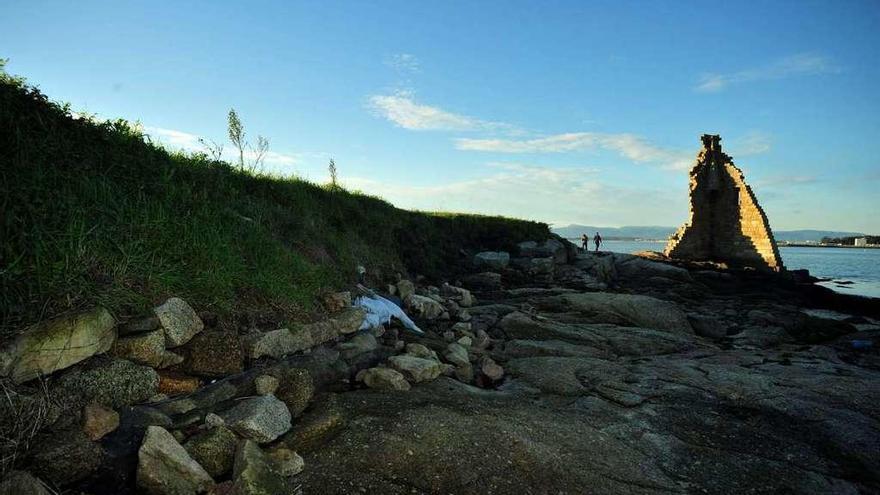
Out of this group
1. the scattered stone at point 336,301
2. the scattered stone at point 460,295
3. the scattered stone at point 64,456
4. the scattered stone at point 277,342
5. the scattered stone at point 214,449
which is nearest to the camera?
the scattered stone at point 64,456

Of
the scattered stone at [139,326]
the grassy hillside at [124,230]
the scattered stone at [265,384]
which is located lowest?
the scattered stone at [265,384]

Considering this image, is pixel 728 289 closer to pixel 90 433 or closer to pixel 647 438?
pixel 647 438

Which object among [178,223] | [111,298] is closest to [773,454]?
[111,298]

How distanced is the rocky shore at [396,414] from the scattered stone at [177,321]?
16 millimetres

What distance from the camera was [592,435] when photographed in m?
4.17

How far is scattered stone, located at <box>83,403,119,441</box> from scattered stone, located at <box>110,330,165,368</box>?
516 millimetres

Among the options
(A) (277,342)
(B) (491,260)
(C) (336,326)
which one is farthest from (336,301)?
(B) (491,260)

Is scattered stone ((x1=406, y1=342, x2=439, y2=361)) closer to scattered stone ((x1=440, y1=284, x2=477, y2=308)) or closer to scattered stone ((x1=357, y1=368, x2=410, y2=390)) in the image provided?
scattered stone ((x1=357, y1=368, x2=410, y2=390))

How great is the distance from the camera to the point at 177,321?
392 cm

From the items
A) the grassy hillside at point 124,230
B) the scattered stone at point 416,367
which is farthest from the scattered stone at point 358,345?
the grassy hillside at point 124,230

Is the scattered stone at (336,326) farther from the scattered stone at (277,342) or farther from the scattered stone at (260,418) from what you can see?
the scattered stone at (260,418)

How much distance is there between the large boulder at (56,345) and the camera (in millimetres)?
2947

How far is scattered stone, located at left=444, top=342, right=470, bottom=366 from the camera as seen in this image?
19.6ft

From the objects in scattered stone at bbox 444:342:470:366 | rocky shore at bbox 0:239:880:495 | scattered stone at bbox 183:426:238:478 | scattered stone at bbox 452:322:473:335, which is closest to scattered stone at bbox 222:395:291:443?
rocky shore at bbox 0:239:880:495
